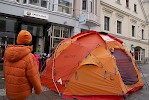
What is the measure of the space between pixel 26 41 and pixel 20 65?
46 centimetres

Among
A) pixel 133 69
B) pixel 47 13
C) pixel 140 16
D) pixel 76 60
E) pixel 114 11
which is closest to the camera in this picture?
pixel 76 60

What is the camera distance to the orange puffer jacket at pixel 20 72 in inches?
147

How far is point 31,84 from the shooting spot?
12.7 ft

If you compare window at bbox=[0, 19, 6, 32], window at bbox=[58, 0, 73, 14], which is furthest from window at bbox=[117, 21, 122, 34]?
window at bbox=[0, 19, 6, 32]

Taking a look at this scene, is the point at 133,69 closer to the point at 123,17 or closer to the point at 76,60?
the point at 76,60

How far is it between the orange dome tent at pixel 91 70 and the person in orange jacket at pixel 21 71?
3.39 m

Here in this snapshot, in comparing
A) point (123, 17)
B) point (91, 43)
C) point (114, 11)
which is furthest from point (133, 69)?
point (123, 17)

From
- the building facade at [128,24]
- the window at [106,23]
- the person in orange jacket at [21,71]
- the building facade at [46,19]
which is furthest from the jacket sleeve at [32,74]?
the window at [106,23]

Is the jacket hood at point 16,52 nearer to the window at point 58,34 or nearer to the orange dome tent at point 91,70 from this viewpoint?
the orange dome tent at point 91,70

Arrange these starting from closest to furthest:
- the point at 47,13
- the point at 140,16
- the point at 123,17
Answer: the point at 47,13 < the point at 123,17 < the point at 140,16

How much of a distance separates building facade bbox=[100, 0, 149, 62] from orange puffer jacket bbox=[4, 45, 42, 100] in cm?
2020

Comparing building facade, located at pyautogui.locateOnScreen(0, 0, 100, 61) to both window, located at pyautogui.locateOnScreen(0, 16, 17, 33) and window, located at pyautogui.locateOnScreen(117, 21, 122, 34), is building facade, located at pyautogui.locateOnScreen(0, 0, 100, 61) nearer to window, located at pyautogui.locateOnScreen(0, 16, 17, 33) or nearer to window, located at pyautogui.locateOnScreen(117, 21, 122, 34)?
window, located at pyautogui.locateOnScreen(0, 16, 17, 33)

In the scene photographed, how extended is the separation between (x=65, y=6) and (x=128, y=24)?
13.2 metres

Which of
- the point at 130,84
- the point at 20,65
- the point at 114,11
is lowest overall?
the point at 130,84
